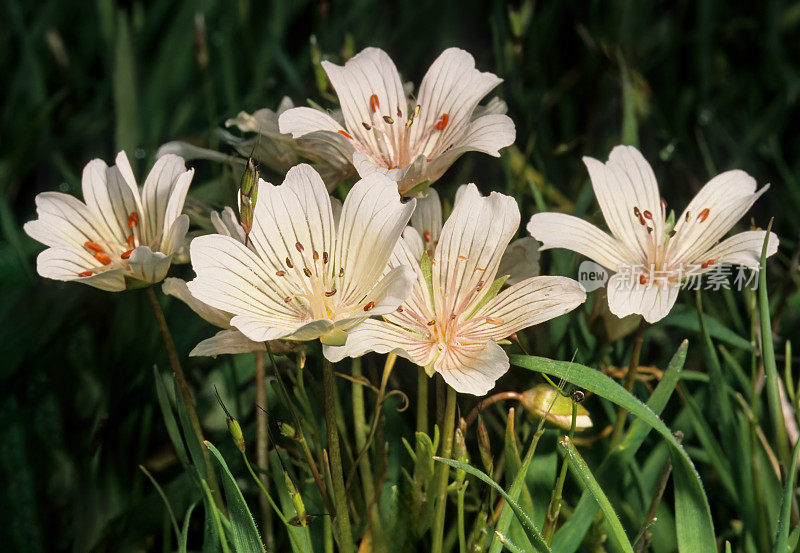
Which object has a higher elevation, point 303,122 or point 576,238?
point 303,122

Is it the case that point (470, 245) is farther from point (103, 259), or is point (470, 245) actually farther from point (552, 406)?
point (103, 259)

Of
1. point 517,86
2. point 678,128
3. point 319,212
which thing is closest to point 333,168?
point 319,212

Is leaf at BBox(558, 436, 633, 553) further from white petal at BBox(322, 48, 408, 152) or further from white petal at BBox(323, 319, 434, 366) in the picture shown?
white petal at BBox(322, 48, 408, 152)

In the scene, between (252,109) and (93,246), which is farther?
(252,109)

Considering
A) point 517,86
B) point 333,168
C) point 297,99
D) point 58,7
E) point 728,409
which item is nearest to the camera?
point 333,168

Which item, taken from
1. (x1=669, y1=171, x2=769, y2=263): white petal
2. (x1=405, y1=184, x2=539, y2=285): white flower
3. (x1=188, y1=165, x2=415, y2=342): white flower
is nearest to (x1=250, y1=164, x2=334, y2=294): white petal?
(x1=188, y1=165, x2=415, y2=342): white flower

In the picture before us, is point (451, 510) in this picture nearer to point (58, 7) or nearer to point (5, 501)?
point (5, 501)

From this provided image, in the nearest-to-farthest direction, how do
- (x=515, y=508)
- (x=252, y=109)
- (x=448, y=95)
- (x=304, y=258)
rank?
1. (x=515, y=508)
2. (x=304, y=258)
3. (x=448, y=95)
4. (x=252, y=109)

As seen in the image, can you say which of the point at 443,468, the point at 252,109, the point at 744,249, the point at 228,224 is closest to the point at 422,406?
the point at 443,468
